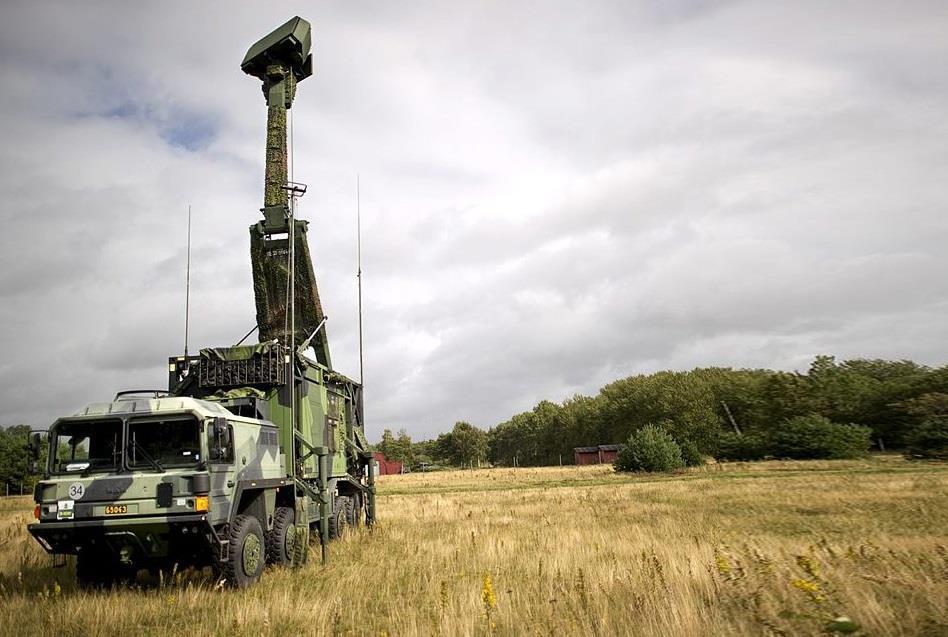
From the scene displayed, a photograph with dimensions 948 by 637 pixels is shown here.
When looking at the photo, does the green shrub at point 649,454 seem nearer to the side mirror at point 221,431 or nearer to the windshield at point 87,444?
the side mirror at point 221,431

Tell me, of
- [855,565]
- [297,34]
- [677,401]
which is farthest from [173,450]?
[677,401]

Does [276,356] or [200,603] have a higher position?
[276,356]

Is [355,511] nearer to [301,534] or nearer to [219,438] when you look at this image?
[301,534]

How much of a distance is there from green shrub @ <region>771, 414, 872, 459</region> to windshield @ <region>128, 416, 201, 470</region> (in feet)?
157

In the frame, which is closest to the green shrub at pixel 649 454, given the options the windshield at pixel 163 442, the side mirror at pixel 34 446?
the windshield at pixel 163 442

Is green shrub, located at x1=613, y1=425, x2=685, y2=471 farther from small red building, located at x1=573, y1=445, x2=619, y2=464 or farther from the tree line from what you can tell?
small red building, located at x1=573, y1=445, x2=619, y2=464

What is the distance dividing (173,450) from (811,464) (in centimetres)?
4070

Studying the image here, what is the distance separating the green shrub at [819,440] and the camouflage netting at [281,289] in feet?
138

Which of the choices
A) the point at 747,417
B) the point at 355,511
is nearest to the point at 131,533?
the point at 355,511

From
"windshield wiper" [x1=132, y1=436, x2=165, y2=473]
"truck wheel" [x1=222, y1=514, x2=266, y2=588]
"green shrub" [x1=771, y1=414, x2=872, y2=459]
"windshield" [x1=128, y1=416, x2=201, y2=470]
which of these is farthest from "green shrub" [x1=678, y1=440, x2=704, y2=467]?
"windshield wiper" [x1=132, y1=436, x2=165, y2=473]

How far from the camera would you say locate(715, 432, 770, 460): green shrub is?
169 feet

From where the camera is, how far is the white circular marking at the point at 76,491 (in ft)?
29.3

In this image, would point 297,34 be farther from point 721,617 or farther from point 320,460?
point 721,617

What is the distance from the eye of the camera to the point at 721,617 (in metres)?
6.14
